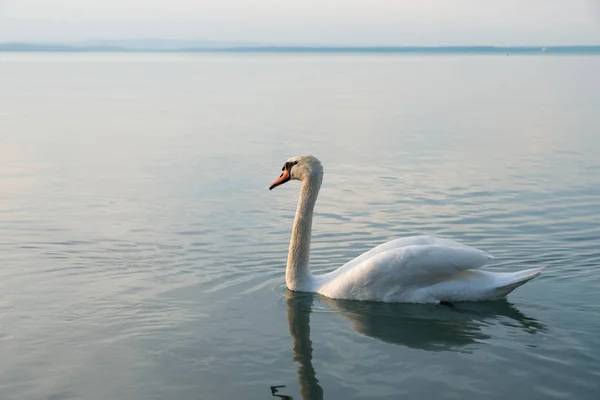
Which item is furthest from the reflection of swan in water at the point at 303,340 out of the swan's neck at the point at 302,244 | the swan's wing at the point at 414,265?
the swan's wing at the point at 414,265

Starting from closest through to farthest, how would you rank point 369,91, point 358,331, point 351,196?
point 358,331 → point 351,196 → point 369,91

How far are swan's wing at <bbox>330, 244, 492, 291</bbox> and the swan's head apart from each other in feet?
3.90

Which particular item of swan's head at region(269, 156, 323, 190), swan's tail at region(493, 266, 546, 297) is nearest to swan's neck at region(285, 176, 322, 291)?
swan's head at region(269, 156, 323, 190)

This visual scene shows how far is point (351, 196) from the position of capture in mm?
13742

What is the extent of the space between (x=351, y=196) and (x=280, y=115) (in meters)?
14.8

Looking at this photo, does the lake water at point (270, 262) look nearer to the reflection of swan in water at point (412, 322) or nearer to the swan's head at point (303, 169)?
the reflection of swan in water at point (412, 322)

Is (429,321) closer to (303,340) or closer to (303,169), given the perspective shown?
(303,340)

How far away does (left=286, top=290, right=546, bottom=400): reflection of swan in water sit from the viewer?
7.29 metres

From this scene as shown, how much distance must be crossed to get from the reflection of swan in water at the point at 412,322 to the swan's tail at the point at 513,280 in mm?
143

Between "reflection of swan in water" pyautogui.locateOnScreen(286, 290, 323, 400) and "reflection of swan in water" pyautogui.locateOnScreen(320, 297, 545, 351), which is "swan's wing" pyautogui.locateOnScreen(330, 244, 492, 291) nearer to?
"reflection of swan in water" pyautogui.locateOnScreen(320, 297, 545, 351)

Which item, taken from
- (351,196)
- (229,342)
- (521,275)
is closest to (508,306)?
(521,275)

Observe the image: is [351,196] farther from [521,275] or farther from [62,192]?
[521,275]

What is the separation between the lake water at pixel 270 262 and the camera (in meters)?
6.61

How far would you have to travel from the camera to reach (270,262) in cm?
990
